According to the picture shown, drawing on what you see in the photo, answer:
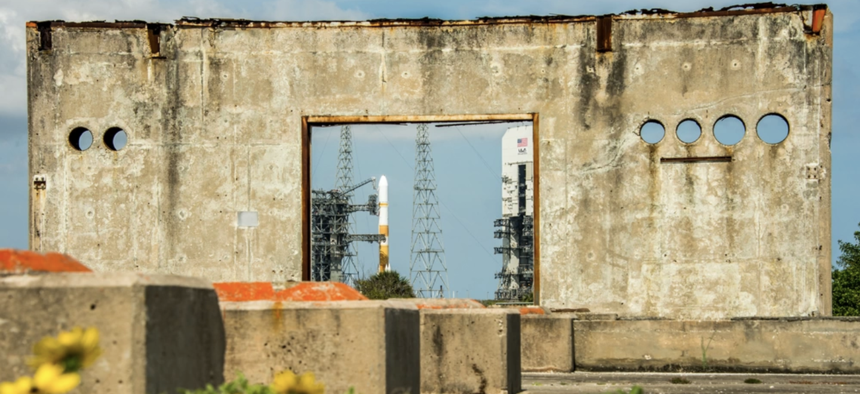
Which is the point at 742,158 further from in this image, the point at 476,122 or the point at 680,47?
the point at 476,122

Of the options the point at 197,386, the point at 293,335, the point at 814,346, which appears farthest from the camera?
the point at 814,346

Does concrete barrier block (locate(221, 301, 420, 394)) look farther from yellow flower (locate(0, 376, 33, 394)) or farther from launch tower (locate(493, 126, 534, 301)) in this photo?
launch tower (locate(493, 126, 534, 301))

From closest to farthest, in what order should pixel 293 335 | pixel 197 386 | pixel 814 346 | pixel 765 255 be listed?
pixel 197 386 < pixel 293 335 < pixel 814 346 < pixel 765 255

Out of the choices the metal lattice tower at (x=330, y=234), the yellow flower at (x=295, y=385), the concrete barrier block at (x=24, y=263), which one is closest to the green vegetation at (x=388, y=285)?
the metal lattice tower at (x=330, y=234)

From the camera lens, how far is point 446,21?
2236cm

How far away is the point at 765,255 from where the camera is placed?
21.4 metres

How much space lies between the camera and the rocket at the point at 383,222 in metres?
130

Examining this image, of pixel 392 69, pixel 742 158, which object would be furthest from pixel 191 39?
pixel 742 158

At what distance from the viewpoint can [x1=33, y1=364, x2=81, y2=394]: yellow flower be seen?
11.0 feet

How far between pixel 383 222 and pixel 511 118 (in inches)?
4321

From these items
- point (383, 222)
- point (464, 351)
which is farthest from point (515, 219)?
point (464, 351)

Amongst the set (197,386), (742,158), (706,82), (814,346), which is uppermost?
(706,82)

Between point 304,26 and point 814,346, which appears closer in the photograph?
point 814,346

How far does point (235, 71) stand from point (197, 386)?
1632cm
